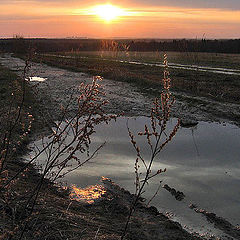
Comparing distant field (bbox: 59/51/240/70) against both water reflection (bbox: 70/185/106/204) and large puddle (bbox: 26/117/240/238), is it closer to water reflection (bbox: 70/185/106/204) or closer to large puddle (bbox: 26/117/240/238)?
large puddle (bbox: 26/117/240/238)

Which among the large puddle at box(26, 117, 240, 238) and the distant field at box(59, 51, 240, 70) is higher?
the distant field at box(59, 51, 240, 70)

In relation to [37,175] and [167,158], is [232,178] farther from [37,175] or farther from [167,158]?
[37,175]

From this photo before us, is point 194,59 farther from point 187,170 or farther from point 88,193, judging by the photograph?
point 88,193

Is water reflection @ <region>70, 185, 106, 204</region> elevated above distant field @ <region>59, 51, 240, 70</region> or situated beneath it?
situated beneath

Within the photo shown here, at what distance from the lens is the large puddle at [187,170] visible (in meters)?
5.31

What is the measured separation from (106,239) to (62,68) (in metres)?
28.0

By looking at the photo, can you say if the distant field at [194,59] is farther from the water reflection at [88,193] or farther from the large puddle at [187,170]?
the water reflection at [88,193]

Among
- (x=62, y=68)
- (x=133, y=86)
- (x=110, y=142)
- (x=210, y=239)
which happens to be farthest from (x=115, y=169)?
(x=62, y=68)

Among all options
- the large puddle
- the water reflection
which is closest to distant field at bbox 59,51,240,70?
the large puddle

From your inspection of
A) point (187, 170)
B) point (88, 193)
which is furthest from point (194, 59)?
point (88, 193)

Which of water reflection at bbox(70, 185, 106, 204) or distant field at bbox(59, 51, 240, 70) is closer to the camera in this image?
water reflection at bbox(70, 185, 106, 204)

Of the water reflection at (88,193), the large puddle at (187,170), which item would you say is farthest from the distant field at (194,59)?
the water reflection at (88,193)

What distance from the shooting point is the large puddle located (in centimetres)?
531

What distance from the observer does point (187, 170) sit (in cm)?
683
